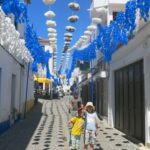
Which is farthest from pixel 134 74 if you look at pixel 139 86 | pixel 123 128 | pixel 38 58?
pixel 38 58

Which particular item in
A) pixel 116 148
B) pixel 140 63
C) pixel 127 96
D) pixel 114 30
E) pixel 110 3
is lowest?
pixel 116 148

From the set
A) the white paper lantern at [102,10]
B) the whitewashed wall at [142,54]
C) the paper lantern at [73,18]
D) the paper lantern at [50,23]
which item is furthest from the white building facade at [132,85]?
the paper lantern at [50,23]

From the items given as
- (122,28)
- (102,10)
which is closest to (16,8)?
(122,28)

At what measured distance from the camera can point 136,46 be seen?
543 inches

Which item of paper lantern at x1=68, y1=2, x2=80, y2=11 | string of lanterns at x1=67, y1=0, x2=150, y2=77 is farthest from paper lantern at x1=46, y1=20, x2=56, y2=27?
paper lantern at x1=68, y1=2, x2=80, y2=11

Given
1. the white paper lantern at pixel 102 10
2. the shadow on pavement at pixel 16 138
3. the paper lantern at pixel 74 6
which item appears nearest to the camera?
the shadow on pavement at pixel 16 138

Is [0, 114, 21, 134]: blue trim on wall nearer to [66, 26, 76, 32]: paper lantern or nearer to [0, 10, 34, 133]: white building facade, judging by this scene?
[0, 10, 34, 133]: white building facade

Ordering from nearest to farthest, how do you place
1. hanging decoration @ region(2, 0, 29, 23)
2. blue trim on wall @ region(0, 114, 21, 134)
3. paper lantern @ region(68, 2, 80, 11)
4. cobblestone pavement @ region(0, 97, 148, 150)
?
hanging decoration @ region(2, 0, 29, 23), cobblestone pavement @ region(0, 97, 148, 150), paper lantern @ region(68, 2, 80, 11), blue trim on wall @ region(0, 114, 21, 134)

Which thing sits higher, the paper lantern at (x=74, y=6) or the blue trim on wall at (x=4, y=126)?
the paper lantern at (x=74, y=6)

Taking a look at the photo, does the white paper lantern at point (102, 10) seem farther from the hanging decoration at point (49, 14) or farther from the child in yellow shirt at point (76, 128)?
the child in yellow shirt at point (76, 128)

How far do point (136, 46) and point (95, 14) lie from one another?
12205mm

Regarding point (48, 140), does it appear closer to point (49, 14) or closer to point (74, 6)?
point (74, 6)

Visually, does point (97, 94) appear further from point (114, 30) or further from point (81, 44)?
point (114, 30)

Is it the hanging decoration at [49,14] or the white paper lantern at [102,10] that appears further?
the white paper lantern at [102,10]
